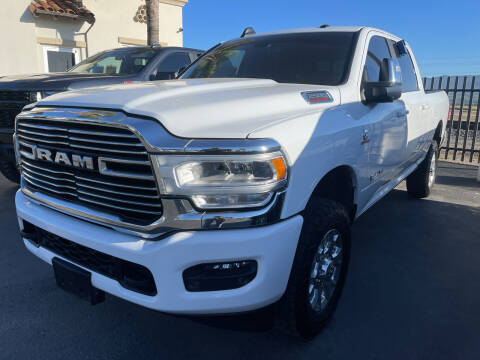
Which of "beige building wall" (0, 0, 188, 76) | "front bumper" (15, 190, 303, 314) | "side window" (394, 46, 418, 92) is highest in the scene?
"beige building wall" (0, 0, 188, 76)

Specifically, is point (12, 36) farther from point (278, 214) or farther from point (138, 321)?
point (278, 214)

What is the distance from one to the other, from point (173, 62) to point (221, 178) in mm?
4911

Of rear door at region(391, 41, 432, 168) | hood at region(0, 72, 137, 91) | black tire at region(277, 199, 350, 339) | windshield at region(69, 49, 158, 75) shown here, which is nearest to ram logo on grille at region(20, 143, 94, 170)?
black tire at region(277, 199, 350, 339)

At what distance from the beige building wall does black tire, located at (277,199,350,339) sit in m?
11.7

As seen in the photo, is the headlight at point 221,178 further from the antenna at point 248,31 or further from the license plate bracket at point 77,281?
the antenna at point 248,31

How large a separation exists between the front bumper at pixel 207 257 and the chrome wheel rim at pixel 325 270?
0.40 m

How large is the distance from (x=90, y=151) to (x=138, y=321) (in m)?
1.24

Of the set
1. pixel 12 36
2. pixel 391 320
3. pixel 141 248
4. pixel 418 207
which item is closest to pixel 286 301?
pixel 141 248

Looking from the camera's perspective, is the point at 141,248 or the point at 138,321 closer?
the point at 141,248

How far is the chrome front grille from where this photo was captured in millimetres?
→ 1765

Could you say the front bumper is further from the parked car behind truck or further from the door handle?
the parked car behind truck

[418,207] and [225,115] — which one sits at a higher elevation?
[225,115]

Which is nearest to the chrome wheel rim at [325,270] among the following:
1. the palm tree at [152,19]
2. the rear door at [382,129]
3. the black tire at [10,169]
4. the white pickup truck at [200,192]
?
the white pickup truck at [200,192]

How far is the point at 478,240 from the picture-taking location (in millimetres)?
3982
